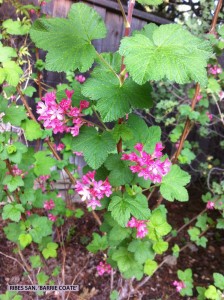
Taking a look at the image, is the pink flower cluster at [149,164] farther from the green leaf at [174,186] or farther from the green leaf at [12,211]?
the green leaf at [12,211]

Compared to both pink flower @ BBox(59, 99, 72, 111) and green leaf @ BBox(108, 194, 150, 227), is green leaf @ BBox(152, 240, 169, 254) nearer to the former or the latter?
green leaf @ BBox(108, 194, 150, 227)

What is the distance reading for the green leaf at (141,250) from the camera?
154 cm

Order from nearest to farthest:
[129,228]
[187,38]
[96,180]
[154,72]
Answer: [154,72], [187,38], [96,180], [129,228]

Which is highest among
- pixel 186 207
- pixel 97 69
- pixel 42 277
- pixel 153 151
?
pixel 97 69

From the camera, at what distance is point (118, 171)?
1264mm

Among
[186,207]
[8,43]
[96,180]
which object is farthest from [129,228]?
[186,207]

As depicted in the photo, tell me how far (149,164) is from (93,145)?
228mm

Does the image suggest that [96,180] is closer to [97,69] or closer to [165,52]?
[97,69]

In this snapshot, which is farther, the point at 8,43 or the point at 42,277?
the point at 8,43

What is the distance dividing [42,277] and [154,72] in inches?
69.4

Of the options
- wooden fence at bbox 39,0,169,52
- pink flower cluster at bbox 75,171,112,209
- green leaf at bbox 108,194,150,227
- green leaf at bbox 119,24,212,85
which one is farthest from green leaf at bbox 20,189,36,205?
wooden fence at bbox 39,0,169,52

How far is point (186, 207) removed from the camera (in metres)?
3.85

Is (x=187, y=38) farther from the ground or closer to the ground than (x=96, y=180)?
farther from the ground

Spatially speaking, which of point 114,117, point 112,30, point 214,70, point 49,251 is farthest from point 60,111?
point 112,30
